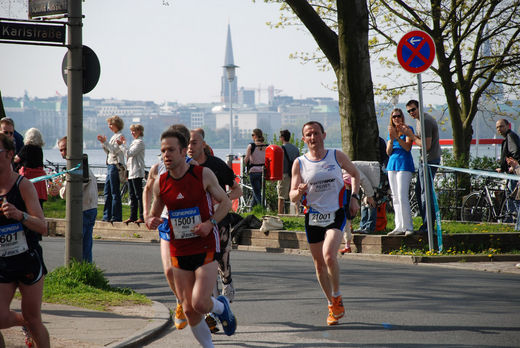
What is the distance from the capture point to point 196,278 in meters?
5.66

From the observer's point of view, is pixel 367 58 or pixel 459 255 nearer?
pixel 459 255

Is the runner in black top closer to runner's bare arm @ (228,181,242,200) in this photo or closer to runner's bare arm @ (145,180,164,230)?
runner's bare arm @ (145,180,164,230)

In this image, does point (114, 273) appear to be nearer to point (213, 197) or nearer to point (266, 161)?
point (213, 197)

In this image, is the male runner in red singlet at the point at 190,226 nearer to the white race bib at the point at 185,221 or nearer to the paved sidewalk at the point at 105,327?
the white race bib at the point at 185,221

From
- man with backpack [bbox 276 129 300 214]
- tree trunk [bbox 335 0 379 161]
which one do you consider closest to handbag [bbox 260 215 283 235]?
tree trunk [bbox 335 0 379 161]

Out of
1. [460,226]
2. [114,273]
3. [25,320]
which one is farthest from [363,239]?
[25,320]

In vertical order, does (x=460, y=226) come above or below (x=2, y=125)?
below

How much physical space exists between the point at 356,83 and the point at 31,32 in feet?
25.9

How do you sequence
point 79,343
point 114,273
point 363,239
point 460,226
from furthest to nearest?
point 460,226, point 363,239, point 114,273, point 79,343

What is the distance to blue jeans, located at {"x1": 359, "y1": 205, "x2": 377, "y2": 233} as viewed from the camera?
41.9 feet

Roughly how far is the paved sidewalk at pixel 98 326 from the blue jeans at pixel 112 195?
6.96 metres

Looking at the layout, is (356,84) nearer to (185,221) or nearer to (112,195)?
(112,195)

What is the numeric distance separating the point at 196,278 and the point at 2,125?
5.74m

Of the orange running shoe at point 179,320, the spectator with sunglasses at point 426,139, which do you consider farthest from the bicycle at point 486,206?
the orange running shoe at point 179,320
